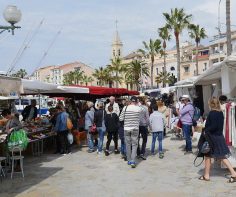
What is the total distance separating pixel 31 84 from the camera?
1072cm

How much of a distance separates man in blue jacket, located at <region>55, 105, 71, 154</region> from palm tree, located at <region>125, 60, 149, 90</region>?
6309 cm

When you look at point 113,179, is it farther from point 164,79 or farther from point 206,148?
point 164,79

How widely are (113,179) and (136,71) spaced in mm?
72377

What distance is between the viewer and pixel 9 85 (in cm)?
797

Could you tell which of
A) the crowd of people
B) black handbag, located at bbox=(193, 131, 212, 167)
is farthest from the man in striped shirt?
black handbag, located at bbox=(193, 131, 212, 167)

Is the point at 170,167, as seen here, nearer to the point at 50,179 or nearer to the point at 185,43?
the point at 50,179

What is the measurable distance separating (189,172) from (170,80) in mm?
75604

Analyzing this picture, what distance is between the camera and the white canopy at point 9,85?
769 cm

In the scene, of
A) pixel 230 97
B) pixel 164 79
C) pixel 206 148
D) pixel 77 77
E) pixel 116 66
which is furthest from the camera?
pixel 77 77

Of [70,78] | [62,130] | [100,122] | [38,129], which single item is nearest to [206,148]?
[100,122]

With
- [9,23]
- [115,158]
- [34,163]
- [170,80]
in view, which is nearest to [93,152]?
[115,158]

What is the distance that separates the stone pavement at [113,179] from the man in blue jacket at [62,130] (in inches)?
40.2

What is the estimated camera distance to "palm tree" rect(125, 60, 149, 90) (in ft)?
259

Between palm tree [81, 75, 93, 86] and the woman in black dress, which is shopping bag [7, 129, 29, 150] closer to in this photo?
the woman in black dress
